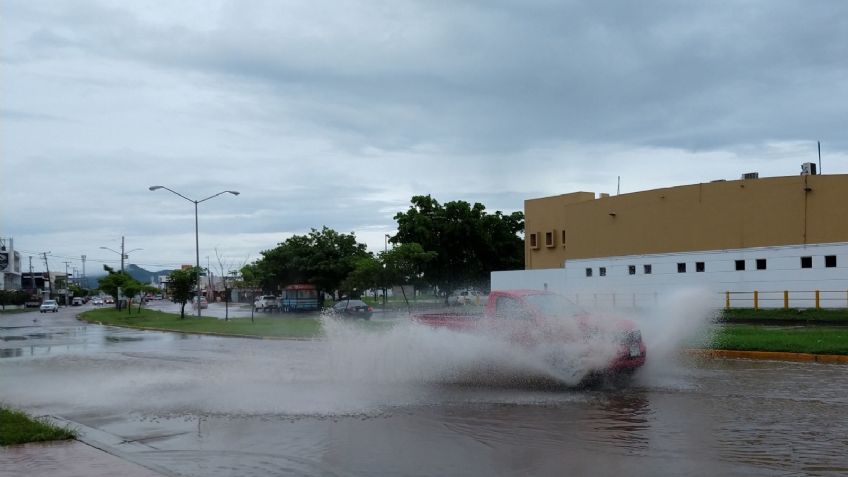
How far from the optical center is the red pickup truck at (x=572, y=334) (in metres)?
11.9

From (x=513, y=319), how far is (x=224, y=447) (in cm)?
605

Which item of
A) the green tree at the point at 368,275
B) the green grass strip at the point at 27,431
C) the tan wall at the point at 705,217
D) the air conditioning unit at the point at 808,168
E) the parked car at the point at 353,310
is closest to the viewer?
the green grass strip at the point at 27,431

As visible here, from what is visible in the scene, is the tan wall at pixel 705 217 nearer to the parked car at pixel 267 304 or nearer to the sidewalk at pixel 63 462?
the parked car at pixel 267 304

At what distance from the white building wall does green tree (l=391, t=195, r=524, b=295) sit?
51.8 ft

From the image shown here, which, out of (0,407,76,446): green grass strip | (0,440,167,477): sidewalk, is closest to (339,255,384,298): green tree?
(0,407,76,446): green grass strip

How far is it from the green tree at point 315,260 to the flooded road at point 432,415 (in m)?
52.5

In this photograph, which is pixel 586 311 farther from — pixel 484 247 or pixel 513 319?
pixel 484 247

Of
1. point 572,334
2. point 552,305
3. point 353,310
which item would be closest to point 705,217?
point 353,310

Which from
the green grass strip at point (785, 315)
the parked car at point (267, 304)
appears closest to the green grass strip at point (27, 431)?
the green grass strip at point (785, 315)

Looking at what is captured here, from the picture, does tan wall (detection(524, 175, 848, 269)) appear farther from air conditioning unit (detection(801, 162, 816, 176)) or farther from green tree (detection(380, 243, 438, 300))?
green tree (detection(380, 243, 438, 300))

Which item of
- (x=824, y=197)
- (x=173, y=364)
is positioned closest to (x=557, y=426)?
(x=173, y=364)

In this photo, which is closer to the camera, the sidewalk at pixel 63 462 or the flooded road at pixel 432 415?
the sidewalk at pixel 63 462

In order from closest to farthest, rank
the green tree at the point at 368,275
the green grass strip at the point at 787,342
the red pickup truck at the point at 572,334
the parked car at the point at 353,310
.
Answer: the red pickup truck at the point at 572,334 → the green grass strip at the point at 787,342 → the parked car at the point at 353,310 → the green tree at the point at 368,275

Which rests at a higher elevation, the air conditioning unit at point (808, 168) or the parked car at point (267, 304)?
the air conditioning unit at point (808, 168)
